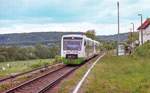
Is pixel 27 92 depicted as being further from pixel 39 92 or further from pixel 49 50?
pixel 49 50

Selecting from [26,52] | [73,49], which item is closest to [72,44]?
[73,49]

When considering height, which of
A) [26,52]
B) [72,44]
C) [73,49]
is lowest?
[26,52]

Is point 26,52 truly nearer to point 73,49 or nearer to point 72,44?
point 72,44

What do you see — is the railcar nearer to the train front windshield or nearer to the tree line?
the train front windshield

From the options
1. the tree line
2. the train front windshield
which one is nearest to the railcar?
the train front windshield

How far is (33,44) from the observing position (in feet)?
385

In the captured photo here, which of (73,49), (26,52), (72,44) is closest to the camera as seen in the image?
(73,49)

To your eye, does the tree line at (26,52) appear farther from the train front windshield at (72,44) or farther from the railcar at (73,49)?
the train front windshield at (72,44)

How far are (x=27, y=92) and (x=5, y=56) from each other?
86.2 metres

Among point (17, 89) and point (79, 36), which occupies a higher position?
point (79, 36)

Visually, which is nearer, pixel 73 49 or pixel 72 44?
pixel 73 49

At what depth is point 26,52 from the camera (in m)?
114

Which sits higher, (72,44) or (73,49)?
(72,44)

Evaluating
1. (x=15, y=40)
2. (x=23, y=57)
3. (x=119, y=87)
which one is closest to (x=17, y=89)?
(x=119, y=87)
